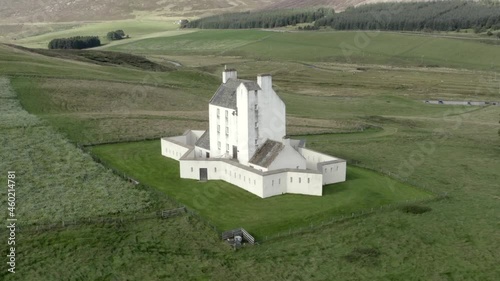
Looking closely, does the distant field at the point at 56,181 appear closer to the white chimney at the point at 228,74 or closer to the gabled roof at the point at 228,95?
the gabled roof at the point at 228,95

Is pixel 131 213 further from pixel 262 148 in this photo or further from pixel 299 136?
pixel 299 136

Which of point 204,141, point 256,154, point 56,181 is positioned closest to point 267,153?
point 256,154

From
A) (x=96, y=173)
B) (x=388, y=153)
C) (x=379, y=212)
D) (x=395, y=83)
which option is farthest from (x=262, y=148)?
(x=395, y=83)

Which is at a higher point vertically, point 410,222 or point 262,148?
point 262,148

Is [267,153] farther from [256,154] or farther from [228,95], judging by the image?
[228,95]

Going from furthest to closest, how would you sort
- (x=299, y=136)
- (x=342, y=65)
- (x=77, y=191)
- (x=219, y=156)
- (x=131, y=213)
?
(x=342, y=65) < (x=299, y=136) < (x=219, y=156) < (x=77, y=191) < (x=131, y=213)

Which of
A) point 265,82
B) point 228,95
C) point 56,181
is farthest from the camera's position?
point 228,95
